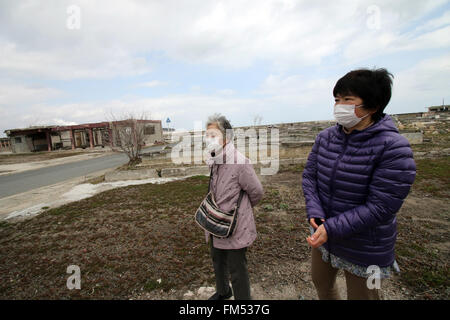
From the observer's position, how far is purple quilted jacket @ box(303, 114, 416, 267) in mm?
1363

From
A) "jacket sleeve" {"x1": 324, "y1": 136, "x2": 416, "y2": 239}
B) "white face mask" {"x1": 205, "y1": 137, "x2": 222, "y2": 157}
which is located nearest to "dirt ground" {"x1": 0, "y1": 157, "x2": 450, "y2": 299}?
"jacket sleeve" {"x1": 324, "y1": 136, "x2": 416, "y2": 239}

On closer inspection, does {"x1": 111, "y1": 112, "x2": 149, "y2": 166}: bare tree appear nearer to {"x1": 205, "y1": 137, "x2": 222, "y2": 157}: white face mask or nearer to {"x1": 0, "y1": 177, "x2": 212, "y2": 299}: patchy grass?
{"x1": 0, "y1": 177, "x2": 212, "y2": 299}: patchy grass

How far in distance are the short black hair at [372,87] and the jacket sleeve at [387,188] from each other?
10.9 inches

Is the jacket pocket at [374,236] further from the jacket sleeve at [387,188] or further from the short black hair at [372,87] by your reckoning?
the short black hair at [372,87]

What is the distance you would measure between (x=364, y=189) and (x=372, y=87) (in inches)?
27.0

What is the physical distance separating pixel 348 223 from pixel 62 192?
9768mm

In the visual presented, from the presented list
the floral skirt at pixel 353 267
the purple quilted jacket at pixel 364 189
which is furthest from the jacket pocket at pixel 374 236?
the floral skirt at pixel 353 267

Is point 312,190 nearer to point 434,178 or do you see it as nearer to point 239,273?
point 239,273

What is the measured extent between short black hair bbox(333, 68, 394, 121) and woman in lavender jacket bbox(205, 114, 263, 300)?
3.49ft

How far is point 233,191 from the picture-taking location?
84.4 inches

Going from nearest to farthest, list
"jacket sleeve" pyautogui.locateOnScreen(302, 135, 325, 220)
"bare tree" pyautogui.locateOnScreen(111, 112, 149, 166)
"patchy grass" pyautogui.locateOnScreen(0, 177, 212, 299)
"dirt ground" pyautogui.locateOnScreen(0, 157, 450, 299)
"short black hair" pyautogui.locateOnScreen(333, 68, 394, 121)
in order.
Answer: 1. "short black hair" pyautogui.locateOnScreen(333, 68, 394, 121)
2. "jacket sleeve" pyautogui.locateOnScreen(302, 135, 325, 220)
3. "dirt ground" pyautogui.locateOnScreen(0, 157, 450, 299)
4. "patchy grass" pyautogui.locateOnScreen(0, 177, 212, 299)
5. "bare tree" pyautogui.locateOnScreen(111, 112, 149, 166)

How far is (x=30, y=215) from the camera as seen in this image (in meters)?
5.81

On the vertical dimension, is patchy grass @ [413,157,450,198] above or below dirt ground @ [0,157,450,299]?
above
